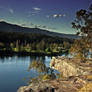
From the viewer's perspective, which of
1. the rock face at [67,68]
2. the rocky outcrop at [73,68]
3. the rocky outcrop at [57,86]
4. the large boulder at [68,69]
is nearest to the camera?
the rocky outcrop at [57,86]

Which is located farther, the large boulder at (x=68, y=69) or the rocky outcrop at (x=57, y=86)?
the large boulder at (x=68, y=69)

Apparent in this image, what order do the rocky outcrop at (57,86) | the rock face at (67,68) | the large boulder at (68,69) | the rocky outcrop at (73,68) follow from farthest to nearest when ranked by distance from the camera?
1. the rock face at (67,68)
2. the large boulder at (68,69)
3. the rocky outcrop at (73,68)
4. the rocky outcrop at (57,86)

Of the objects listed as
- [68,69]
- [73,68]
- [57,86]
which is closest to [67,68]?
[68,69]

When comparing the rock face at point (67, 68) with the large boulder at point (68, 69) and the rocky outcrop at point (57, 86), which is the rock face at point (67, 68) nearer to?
the large boulder at point (68, 69)

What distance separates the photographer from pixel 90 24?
122ft

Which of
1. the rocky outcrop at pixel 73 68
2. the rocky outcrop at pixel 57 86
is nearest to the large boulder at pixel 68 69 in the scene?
the rocky outcrop at pixel 73 68

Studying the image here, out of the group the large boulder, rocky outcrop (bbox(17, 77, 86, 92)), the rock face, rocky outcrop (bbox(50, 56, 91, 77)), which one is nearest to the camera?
rocky outcrop (bbox(17, 77, 86, 92))

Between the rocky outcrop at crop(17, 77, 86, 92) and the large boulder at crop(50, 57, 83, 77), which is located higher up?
the rocky outcrop at crop(17, 77, 86, 92)

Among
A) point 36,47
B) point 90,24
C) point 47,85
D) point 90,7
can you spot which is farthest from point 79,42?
point 36,47

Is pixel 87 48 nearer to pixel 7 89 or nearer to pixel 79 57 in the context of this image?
pixel 79 57

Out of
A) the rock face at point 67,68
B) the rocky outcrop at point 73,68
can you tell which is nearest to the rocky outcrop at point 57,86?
the rocky outcrop at point 73,68

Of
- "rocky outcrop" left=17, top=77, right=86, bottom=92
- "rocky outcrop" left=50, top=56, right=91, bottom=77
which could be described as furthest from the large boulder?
"rocky outcrop" left=17, top=77, right=86, bottom=92

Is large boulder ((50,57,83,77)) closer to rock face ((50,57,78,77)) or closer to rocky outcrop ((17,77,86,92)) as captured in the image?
rock face ((50,57,78,77))

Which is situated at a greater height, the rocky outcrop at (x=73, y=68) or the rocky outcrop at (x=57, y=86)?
the rocky outcrop at (x=57, y=86)
